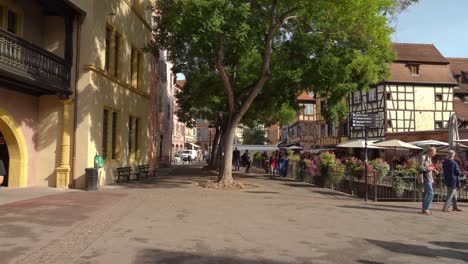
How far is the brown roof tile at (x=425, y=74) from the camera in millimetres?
45094

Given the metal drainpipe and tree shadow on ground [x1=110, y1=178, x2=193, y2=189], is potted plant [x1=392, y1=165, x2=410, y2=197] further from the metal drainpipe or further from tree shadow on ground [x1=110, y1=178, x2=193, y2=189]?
the metal drainpipe

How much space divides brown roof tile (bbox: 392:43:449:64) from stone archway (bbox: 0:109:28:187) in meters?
36.9

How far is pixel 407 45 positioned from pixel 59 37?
3833 cm

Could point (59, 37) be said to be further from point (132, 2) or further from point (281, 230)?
point (281, 230)

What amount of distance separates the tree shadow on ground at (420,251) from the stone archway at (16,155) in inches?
535

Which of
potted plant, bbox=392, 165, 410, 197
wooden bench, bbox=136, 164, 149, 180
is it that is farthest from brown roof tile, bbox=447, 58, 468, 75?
potted plant, bbox=392, 165, 410, 197

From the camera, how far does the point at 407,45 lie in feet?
159

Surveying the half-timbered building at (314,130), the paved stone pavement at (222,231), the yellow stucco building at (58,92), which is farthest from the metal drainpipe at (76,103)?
the half-timbered building at (314,130)

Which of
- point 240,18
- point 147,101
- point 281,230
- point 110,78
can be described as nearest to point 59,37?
point 110,78

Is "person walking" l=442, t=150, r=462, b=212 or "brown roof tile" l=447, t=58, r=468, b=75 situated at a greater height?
"brown roof tile" l=447, t=58, r=468, b=75

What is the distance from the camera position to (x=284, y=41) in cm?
2342

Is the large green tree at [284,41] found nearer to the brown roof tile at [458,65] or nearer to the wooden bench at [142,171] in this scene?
the wooden bench at [142,171]

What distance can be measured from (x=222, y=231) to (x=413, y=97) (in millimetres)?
39732

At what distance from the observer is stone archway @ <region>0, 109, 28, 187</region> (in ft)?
56.9
